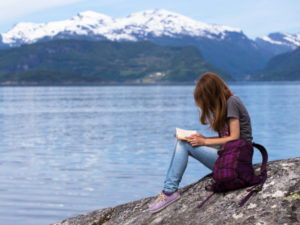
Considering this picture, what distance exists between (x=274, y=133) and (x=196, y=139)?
50.2 metres

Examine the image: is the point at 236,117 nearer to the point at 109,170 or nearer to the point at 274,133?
the point at 109,170

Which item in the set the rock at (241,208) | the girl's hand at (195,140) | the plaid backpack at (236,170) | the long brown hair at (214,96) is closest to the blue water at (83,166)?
the rock at (241,208)

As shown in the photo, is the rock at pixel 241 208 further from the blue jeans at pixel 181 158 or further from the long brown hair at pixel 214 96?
the long brown hair at pixel 214 96

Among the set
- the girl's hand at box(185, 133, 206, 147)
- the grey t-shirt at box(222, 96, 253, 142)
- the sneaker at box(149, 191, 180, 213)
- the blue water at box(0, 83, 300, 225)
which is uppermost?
the grey t-shirt at box(222, 96, 253, 142)

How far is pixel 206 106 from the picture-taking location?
837 cm

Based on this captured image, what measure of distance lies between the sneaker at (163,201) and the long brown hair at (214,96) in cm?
145

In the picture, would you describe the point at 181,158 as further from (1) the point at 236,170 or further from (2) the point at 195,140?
(1) the point at 236,170

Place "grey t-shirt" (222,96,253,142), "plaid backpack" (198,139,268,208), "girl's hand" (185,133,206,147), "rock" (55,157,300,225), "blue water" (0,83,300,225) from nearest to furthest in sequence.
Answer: "rock" (55,157,300,225) → "plaid backpack" (198,139,268,208) → "grey t-shirt" (222,96,253,142) → "girl's hand" (185,133,206,147) → "blue water" (0,83,300,225)

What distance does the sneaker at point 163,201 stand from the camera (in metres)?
8.41

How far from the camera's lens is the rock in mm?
6966

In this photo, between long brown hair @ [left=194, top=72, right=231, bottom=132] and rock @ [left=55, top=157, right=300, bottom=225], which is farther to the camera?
long brown hair @ [left=194, top=72, right=231, bottom=132]

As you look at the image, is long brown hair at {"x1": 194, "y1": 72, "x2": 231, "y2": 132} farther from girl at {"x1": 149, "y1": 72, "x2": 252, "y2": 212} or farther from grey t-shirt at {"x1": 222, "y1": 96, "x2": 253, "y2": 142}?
grey t-shirt at {"x1": 222, "y1": 96, "x2": 253, "y2": 142}

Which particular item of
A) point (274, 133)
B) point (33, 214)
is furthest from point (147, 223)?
point (274, 133)

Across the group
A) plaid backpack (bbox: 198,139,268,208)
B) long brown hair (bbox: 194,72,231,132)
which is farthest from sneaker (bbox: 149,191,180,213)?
long brown hair (bbox: 194,72,231,132)
